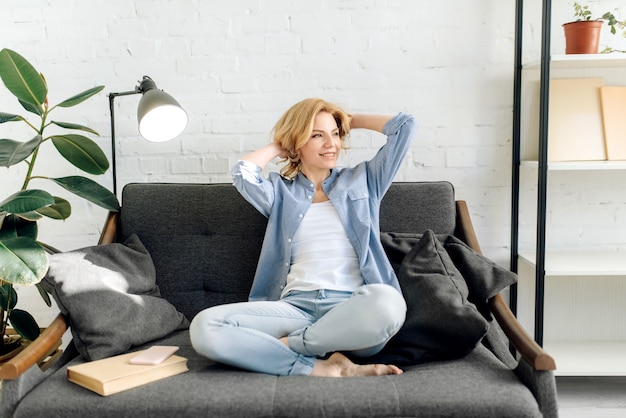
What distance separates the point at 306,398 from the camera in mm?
1492

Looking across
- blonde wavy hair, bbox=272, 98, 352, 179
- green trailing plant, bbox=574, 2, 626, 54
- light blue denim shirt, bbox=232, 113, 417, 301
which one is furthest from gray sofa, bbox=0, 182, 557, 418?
green trailing plant, bbox=574, 2, 626, 54

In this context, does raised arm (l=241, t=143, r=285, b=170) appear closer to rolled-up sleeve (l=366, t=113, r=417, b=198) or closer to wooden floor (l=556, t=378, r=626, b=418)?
rolled-up sleeve (l=366, t=113, r=417, b=198)

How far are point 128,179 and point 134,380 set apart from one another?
1.21 metres

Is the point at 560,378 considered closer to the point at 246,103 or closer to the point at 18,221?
the point at 246,103

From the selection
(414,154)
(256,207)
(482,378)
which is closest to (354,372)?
(482,378)

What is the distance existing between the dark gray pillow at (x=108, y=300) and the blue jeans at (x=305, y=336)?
0.25 meters

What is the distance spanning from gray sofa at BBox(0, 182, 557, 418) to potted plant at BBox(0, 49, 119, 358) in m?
0.09

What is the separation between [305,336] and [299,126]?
0.71 m

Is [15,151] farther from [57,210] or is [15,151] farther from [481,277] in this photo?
[481,277]

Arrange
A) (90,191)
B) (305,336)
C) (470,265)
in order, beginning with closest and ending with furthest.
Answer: (305,336) → (470,265) → (90,191)

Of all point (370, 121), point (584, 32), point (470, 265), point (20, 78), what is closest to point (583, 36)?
point (584, 32)

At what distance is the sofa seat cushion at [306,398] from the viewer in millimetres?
1465

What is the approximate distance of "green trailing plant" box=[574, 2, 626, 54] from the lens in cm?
224

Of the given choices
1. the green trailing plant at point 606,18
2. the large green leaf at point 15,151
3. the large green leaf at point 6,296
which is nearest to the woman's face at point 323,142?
the large green leaf at point 15,151
